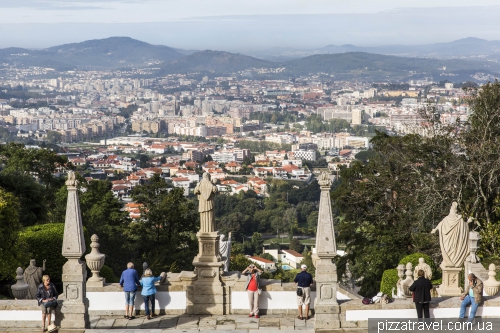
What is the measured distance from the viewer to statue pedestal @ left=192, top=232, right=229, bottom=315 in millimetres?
9039

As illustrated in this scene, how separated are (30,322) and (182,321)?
5.36 ft

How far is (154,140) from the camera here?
148750mm

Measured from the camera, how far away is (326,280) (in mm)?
8352

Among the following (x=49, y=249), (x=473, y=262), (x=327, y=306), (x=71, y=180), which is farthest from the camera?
(x=49, y=249)

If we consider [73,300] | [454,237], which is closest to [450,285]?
[454,237]

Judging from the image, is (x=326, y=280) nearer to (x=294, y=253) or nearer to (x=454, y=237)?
(x=454, y=237)

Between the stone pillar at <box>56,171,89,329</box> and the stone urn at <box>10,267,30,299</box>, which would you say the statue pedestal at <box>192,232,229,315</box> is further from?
the stone urn at <box>10,267,30,299</box>

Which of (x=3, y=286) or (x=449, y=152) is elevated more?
(x=449, y=152)

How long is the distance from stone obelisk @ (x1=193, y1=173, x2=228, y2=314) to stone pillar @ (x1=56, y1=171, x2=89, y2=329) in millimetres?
1349

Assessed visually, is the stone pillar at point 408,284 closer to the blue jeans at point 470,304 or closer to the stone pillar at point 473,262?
the stone pillar at point 473,262

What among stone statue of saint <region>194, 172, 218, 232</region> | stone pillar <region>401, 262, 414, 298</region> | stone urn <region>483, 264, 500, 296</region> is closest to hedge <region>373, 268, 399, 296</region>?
stone pillar <region>401, 262, 414, 298</region>

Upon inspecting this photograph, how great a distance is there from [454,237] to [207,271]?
2878 mm

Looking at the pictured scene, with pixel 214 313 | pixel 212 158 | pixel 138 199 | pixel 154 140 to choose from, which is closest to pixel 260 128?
pixel 154 140

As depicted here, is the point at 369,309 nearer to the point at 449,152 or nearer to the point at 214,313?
the point at 214,313
